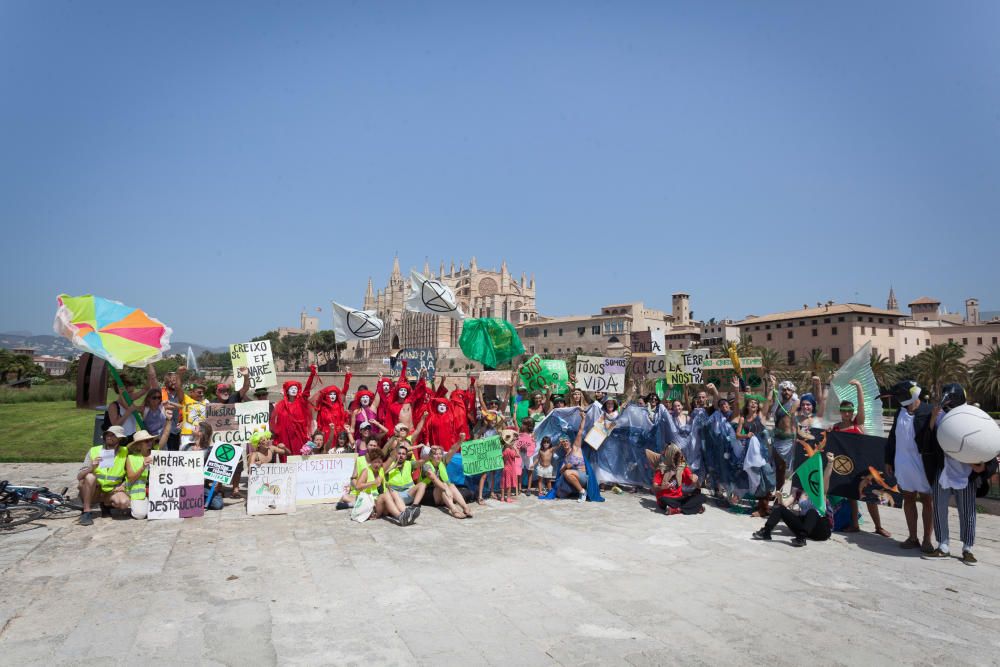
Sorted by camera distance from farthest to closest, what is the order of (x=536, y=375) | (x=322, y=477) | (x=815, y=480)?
(x=536, y=375) → (x=322, y=477) → (x=815, y=480)

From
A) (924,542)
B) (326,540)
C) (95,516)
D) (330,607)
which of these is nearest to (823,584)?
(924,542)

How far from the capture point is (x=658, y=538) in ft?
27.2

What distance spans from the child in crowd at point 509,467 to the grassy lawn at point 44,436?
1164cm

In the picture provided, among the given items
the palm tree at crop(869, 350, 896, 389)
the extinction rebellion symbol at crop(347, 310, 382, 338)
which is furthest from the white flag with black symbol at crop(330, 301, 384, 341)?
the palm tree at crop(869, 350, 896, 389)

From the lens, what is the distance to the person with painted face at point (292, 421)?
11242mm

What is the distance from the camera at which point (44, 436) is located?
1908 centimetres

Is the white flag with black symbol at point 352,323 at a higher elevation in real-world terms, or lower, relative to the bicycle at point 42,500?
higher

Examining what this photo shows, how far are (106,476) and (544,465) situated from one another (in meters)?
6.68

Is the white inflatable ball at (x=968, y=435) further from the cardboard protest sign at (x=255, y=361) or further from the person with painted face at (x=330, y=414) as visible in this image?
the cardboard protest sign at (x=255, y=361)

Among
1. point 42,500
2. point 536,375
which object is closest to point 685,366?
point 536,375

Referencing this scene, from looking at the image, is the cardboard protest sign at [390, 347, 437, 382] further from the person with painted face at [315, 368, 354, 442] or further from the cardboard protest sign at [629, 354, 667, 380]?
the cardboard protest sign at [629, 354, 667, 380]

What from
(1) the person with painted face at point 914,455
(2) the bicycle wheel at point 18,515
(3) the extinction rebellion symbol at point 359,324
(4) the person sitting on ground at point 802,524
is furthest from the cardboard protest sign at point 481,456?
(3) the extinction rebellion symbol at point 359,324

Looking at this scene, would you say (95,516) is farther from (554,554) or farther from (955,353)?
(955,353)

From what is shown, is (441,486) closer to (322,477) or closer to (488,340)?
(322,477)
